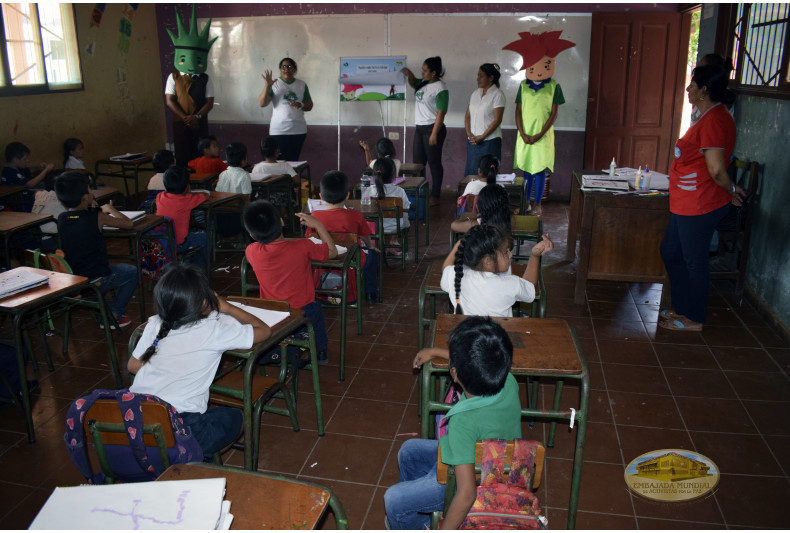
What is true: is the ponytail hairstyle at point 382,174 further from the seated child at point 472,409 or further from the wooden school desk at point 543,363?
the seated child at point 472,409

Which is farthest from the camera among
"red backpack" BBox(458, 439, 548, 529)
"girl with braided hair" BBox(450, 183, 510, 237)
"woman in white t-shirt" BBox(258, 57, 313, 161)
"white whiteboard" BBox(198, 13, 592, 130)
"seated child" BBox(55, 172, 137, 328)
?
"white whiteboard" BBox(198, 13, 592, 130)

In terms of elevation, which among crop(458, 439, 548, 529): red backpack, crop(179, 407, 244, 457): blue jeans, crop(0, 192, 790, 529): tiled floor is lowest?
crop(0, 192, 790, 529): tiled floor

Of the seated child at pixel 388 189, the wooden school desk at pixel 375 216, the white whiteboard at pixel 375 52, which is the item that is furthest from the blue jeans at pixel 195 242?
the white whiteboard at pixel 375 52

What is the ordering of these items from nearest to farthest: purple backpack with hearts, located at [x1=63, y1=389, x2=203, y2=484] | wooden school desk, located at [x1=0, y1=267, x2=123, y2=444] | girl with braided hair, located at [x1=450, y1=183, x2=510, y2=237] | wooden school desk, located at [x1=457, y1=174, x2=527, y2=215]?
purple backpack with hearts, located at [x1=63, y1=389, x2=203, y2=484] → wooden school desk, located at [x1=0, y1=267, x2=123, y2=444] → girl with braided hair, located at [x1=450, y1=183, x2=510, y2=237] → wooden school desk, located at [x1=457, y1=174, x2=527, y2=215]

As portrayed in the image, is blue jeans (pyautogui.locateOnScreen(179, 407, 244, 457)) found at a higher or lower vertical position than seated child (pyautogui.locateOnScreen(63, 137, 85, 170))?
lower

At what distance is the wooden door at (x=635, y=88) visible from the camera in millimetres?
6961

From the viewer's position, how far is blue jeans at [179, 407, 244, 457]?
2008 millimetres

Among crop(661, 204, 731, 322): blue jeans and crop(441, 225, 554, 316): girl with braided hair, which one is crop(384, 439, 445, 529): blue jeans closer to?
crop(441, 225, 554, 316): girl with braided hair

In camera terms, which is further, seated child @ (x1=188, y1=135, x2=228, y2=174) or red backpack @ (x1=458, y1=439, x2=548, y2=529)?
seated child @ (x1=188, y1=135, x2=228, y2=174)

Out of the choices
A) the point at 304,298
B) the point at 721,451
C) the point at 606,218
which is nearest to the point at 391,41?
the point at 606,218

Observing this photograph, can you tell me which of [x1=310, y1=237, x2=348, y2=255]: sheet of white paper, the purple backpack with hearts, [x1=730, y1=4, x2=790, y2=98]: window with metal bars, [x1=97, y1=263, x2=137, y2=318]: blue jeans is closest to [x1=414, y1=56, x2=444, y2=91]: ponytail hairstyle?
[x1=730, y1=4, x2=790, y2=98]: window with metal bars

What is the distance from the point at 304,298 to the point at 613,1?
20.1 ft

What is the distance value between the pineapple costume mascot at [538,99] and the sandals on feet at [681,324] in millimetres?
2928

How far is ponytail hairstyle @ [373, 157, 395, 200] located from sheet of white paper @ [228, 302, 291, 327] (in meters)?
2.37
